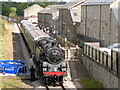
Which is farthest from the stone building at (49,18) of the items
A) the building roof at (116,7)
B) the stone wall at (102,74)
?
the stone wall at (102,74)

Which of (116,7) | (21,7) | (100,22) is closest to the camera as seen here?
(116,7)

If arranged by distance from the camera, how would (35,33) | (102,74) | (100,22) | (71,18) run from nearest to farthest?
1. (102,74)
2. (35,33)
3. (100,22)
4. (71,18)

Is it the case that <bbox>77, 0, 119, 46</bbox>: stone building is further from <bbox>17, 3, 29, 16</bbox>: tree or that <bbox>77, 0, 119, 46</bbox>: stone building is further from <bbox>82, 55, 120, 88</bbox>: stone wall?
<bbox>17, 3, 29, 16</bbox>: tree

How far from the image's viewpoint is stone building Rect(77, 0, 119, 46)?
1001 inches

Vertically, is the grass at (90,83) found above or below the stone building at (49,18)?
below

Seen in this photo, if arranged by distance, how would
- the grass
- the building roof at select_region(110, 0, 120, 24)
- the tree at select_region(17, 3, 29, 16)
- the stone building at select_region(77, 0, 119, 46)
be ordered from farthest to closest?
the tree at select_region(17, 3, 29, 16), the stone building at select_region(77, 0, 119, 46), the building roof at select_region(110, 0, 120, 24), the grass

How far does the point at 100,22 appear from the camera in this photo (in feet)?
92.5

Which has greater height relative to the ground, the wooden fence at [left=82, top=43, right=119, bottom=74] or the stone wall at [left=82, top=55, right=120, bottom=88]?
the wooden fence at [left=82, top=43, right=119, bottom=74]

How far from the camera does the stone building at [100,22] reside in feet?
83.4

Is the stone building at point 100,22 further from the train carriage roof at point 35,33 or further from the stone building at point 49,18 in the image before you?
the stone building at point 49,18

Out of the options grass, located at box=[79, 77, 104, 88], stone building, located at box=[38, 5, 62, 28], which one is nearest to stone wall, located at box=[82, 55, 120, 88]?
grass, located at box=[79, 77, 104, 88]

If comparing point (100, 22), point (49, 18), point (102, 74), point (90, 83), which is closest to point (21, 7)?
point (49, 18)

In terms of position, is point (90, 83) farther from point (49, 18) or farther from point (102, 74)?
point (49, 18)

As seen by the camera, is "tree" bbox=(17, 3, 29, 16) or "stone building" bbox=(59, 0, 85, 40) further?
"tree" bbox=(17, 3, 29, 16)
